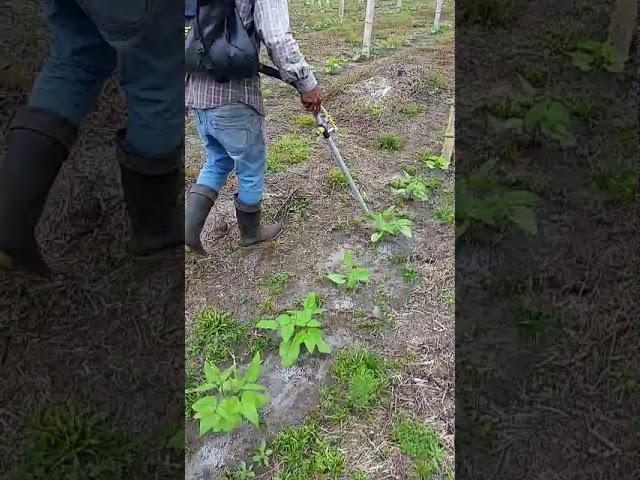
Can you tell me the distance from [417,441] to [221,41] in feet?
5.95

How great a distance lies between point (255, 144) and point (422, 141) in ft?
7.16

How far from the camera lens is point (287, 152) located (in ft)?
13.9

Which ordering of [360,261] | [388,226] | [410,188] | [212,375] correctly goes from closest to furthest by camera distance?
[212,375] → [360,261] → [388,226] → [410,188]

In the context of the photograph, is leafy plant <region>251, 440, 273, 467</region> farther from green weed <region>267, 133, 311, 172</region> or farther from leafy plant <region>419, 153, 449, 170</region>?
leafy plant <region>419, 153, 449, 170</region>

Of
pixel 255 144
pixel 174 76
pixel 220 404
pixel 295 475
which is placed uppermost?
pixel 174 76

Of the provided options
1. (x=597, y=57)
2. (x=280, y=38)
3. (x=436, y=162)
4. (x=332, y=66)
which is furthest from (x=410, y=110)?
(x=280, y=38)

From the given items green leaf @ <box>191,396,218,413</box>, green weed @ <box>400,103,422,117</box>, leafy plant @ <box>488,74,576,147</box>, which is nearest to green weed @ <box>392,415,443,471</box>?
green leaf @ <box>191,396,218,413</box>

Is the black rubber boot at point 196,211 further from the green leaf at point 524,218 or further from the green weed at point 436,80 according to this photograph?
the green weed at point 436,80

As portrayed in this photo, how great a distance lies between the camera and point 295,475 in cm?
187

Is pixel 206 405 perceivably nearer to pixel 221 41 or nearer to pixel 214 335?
pixel 214 335

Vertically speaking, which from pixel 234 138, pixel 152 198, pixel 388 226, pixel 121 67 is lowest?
pixel 388 226

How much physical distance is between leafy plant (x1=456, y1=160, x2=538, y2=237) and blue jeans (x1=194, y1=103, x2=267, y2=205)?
114 centimetres

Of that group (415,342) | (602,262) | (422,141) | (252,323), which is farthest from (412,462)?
(422,141)

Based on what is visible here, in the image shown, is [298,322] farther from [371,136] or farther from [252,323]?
[371,136]
